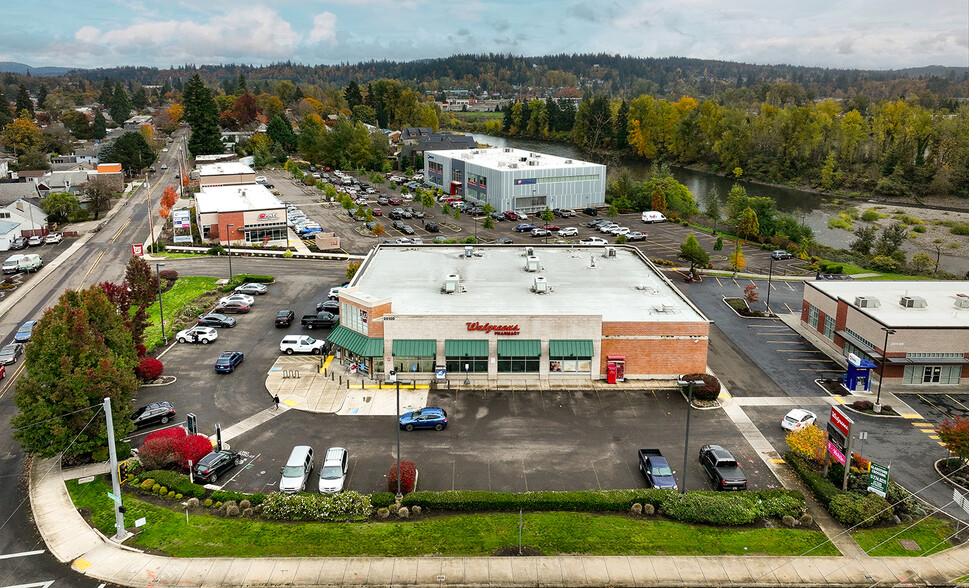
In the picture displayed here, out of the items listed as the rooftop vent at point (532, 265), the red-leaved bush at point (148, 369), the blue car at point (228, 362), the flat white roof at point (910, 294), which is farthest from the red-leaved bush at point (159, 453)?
the flat white roof at point (910, 294)

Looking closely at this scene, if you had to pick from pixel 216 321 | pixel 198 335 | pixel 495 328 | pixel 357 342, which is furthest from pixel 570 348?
pixel 216 321

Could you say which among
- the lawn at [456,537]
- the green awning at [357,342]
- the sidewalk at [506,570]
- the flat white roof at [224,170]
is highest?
the flat white roof at [224,170]

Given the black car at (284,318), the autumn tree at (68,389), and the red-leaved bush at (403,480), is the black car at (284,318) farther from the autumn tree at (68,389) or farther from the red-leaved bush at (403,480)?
the red-leaved bush at (403,480)

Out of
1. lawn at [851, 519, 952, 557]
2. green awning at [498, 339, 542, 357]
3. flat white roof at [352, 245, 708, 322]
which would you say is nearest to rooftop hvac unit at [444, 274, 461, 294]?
flat white roof at [352, 245, 708, 322]

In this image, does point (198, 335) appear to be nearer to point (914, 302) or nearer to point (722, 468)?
point (722, 468)

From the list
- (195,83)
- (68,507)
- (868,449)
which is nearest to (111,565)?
(68,507)

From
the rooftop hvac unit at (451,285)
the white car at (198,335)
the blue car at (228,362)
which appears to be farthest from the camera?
the white car at (198,335)

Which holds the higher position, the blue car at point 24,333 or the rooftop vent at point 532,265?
the rooftop vent at point 532,265
